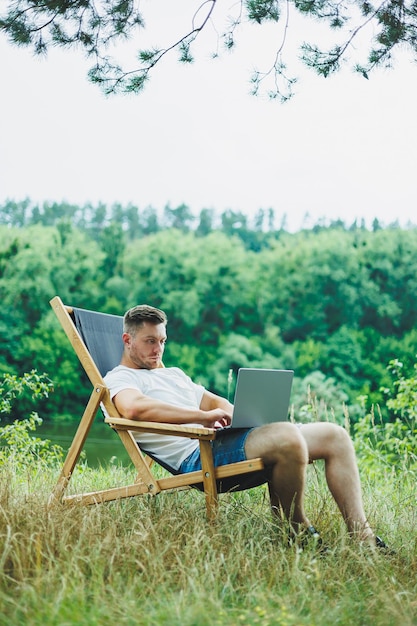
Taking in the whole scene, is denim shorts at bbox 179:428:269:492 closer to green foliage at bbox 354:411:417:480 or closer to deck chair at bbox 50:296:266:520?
deck chair at bbox 50:296:266:520

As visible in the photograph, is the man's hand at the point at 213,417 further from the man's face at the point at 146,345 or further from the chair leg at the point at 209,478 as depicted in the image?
the man's face at the point at 146,345

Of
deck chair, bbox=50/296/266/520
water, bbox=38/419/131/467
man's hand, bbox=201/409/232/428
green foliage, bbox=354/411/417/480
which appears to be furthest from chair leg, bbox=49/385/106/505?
water, bbox=38/419/131/467

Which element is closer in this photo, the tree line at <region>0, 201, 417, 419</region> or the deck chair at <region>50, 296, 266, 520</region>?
the deck chair at <region>50, 296, 266, 520</region>

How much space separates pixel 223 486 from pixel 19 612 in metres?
1.09

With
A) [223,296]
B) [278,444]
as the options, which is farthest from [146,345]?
[223,296]

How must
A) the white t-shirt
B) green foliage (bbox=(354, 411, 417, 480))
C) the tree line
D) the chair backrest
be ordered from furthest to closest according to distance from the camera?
1. the tree line
2. green foliage (bbox=(354, 411, 417, 480))
3. the chair backrest
4. the white t-shirt

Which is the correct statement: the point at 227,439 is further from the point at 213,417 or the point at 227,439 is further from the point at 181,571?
the point at 181,571

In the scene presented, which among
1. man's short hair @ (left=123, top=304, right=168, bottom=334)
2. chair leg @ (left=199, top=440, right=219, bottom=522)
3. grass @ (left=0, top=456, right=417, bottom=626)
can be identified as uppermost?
man's short hair @ (left=123, top=304, right=168, bottom=334)

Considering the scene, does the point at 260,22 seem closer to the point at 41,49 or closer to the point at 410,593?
the point at 41,49

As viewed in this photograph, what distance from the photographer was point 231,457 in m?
2.86

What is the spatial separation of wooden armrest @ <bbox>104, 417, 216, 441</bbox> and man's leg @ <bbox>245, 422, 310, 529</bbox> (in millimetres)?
175

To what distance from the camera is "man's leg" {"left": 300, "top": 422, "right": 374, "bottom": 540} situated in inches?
112

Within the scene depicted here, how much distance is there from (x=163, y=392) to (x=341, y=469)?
2.59ft

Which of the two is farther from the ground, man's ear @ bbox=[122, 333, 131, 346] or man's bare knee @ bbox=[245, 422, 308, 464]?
man's ear @ bbox=[122, 333, 131, 346]
